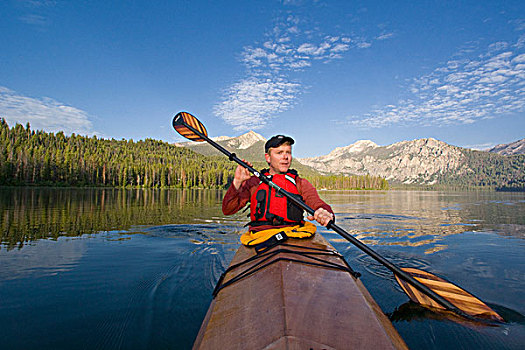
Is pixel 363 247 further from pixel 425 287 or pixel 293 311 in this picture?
pixel 293 311

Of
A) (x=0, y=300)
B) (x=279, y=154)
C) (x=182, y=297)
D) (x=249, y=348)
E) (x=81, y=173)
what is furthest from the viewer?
(x=81, y=173)

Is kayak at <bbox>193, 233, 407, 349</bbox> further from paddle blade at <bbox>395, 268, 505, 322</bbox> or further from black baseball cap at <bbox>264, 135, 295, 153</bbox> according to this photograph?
black baseball cap at <bbox>264, 135, 295, 153</bbox>

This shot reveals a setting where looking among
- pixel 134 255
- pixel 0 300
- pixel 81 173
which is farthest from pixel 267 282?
pixel 81 173

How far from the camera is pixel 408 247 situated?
1006 cm

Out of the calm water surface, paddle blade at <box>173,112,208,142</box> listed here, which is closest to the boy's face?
paddle blade at <box>173,112,208,142</box>

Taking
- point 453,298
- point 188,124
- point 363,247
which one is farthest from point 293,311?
point 188,124

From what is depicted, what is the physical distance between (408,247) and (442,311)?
592 cm

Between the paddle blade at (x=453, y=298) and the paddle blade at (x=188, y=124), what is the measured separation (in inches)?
232

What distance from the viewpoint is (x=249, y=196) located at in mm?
6023

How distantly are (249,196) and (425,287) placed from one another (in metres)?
3.64

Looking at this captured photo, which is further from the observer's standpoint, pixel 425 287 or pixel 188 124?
pixel 188 124

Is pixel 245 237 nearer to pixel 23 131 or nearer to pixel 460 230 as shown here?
pixel 460 230

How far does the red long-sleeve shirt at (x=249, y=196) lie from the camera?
5.53 metres

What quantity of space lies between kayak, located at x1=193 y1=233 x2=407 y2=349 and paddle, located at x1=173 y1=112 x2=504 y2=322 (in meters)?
0.98
